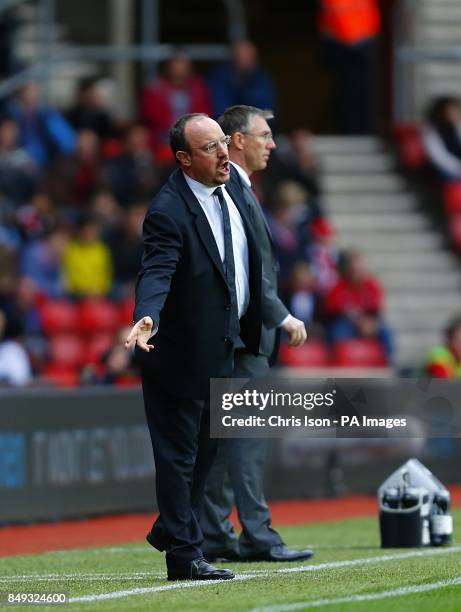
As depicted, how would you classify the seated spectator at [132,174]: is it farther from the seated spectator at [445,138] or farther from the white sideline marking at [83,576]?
the white sideline marking at [83,576]

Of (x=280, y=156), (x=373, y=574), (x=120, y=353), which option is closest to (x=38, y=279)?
(x=120, y=353)

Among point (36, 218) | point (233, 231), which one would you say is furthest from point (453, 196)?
point (233, 231)

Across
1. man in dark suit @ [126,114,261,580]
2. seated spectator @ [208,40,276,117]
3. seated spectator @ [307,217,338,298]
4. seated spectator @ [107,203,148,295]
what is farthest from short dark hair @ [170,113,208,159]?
seated spectator @ [208,40,276,117]

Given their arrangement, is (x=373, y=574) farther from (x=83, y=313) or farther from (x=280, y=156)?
(x=280, y=156)

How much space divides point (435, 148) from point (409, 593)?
13.1m

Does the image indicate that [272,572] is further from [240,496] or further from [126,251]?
[126,251]

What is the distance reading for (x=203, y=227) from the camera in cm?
745

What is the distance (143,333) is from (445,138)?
13173 millimetres

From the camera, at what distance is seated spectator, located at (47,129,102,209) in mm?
16734

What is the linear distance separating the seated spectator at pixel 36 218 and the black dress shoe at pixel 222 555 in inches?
293

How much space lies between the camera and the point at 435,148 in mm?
19688

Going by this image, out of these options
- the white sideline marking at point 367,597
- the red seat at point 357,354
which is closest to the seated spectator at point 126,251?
the red seat at point 357,354

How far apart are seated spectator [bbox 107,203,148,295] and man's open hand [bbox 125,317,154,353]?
29.7ft

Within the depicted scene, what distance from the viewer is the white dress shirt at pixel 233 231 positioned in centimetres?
754
